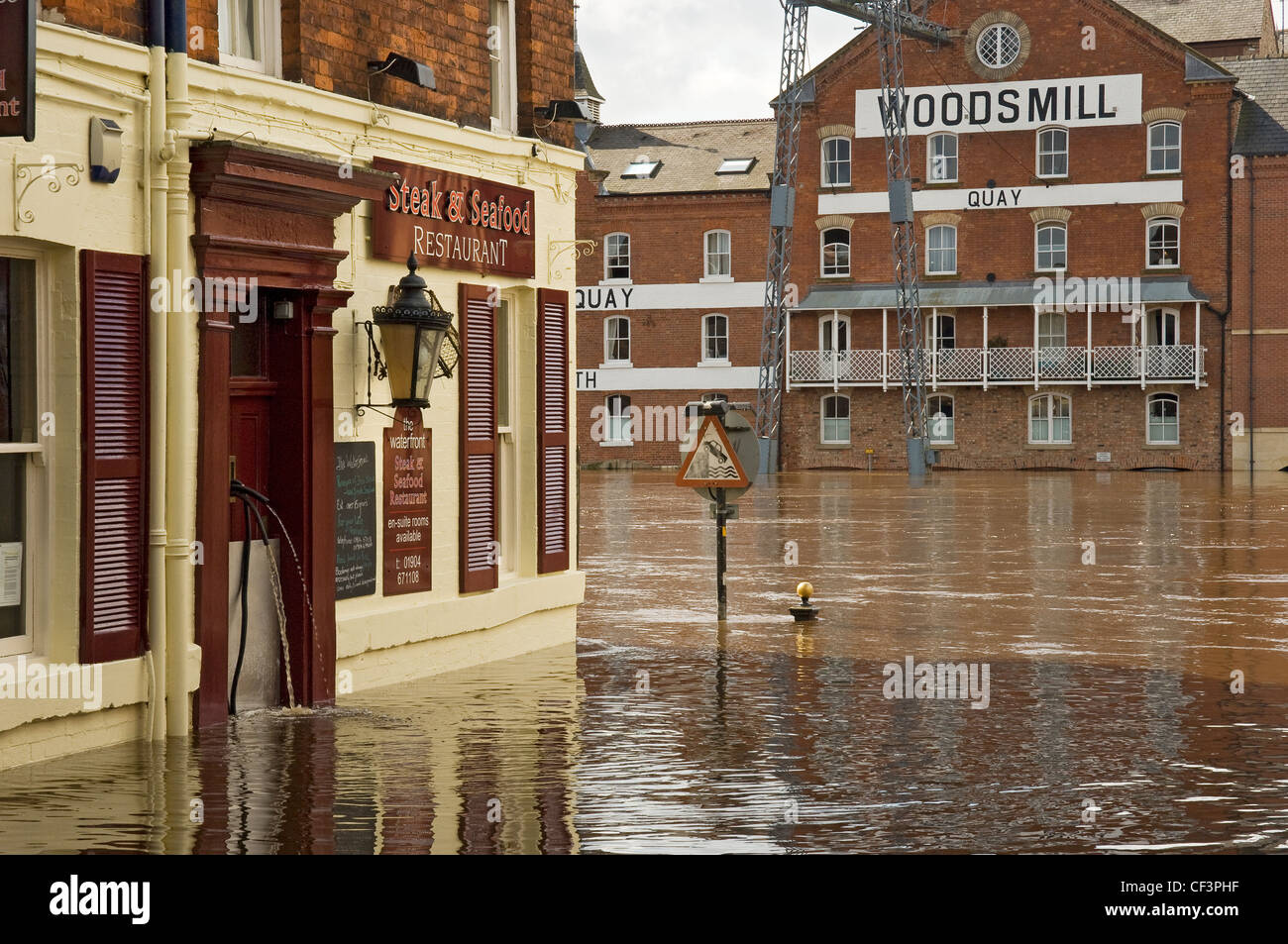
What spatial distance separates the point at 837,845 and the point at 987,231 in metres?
45.4

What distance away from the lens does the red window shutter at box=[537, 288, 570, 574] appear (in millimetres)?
13203

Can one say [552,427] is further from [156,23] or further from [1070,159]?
[1070,159]

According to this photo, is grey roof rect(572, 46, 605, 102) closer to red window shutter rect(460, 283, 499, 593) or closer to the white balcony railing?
the white balcony railing

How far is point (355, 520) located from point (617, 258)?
44449 mm

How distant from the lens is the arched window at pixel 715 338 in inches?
2131

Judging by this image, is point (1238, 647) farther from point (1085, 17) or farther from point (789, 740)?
point (1085, 17)

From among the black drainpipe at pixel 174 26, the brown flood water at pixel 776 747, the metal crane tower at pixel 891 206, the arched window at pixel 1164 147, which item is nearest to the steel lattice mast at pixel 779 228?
the metal crane tower at pixel 891 206

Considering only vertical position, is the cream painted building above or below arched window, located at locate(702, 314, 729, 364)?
below

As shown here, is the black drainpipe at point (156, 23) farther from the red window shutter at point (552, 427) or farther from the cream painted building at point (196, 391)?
the red window shutter at point (552, 427)

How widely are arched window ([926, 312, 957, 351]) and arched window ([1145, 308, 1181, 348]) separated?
Result: 204 inches

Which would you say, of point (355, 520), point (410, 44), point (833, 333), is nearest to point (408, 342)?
point (355, 520)

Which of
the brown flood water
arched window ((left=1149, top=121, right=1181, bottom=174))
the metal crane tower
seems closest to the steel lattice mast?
the metal crane tower

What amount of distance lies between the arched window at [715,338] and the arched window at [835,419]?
3.59m

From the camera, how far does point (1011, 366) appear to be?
49.8m
